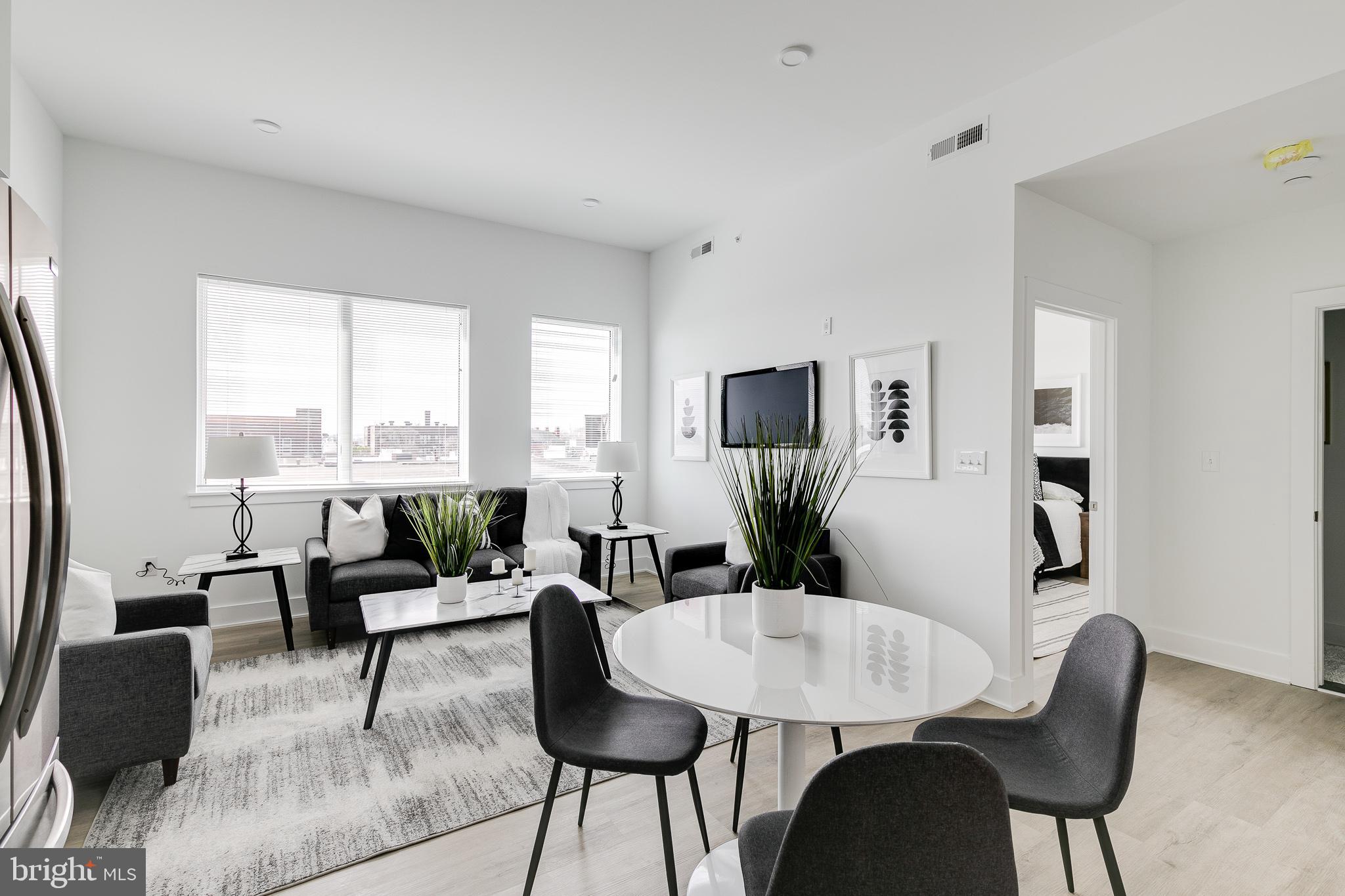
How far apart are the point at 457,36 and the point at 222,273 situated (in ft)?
8.35

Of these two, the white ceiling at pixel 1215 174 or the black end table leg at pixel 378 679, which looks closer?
the white ceiling at pixel 1215 174

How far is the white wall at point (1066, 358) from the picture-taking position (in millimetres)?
5730

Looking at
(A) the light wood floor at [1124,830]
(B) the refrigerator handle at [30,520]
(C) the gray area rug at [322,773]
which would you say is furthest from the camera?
(C) the gray area rug at [322,773]

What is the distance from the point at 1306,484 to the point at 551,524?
448 centimetres

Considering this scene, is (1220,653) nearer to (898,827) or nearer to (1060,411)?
(1060,411)

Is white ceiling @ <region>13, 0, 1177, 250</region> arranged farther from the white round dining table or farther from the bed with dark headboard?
the bed with dark headboard

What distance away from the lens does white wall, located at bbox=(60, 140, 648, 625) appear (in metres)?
3.75

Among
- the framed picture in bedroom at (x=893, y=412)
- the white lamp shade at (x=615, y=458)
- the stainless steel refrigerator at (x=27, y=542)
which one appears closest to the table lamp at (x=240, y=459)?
the white lamp shade at (x=615, y=458)

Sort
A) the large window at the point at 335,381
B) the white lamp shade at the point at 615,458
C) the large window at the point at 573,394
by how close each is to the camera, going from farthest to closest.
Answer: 1. the large window at the point at 573,394
2. the white lamp shade at the point at 615,458
3. the large window at the point at 335,381

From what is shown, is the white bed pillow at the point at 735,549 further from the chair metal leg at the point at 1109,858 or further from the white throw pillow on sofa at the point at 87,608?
the white throw pillow on sofa at the point at 87,608

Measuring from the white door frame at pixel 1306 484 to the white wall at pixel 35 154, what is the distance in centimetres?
601

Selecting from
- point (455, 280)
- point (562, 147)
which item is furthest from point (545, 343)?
point (562, 147)

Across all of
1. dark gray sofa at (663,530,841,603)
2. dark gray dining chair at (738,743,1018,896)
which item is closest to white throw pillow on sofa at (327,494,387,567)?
dark gray sofa at (663,530,841,603)

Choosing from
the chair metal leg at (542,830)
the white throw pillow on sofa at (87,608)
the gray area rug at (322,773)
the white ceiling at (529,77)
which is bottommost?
the gray area rug at (322,773)
